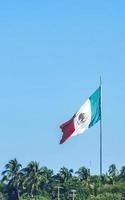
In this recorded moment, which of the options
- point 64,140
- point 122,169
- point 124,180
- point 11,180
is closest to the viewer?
point 64,140

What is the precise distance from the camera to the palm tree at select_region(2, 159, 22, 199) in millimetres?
163500

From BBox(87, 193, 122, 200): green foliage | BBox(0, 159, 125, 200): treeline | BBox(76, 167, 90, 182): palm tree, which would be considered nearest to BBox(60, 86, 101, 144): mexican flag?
BBox(87, 193, 122, 200): green foliage

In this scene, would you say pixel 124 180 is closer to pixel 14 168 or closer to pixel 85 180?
pixel 85 180

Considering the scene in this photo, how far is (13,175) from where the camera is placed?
168m

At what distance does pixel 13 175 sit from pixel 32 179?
307 inches

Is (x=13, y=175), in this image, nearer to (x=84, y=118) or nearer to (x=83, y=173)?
(x=83, y=173)

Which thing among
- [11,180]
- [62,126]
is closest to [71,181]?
[11,180]

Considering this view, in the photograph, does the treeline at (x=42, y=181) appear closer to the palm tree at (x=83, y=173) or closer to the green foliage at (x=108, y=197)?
the palm tree at (x=83, y=173)

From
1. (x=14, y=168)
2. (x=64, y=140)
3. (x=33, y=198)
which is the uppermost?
(x=14, y=168)

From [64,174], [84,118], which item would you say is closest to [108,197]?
[64,174]

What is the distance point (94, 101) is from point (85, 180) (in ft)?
323

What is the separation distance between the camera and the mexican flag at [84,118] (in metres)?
61.6

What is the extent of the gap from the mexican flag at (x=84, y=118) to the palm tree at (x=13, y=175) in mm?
99110

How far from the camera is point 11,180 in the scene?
166m
